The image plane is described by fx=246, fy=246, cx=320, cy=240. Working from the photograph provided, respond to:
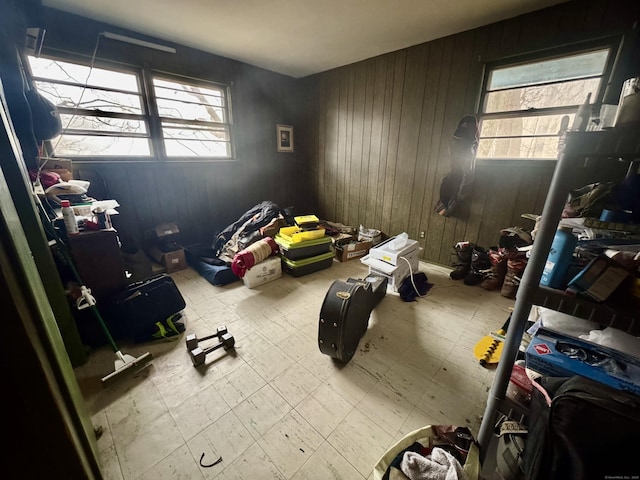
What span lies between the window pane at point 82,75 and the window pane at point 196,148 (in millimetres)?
640

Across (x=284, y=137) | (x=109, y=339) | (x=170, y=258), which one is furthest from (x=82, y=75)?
(x=109, y=339)

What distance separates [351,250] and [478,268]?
1.44 m

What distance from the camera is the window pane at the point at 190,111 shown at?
→ 2.99m

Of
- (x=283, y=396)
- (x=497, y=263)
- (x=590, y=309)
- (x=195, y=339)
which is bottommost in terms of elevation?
(x=283, y=396)

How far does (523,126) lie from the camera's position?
2422 mm

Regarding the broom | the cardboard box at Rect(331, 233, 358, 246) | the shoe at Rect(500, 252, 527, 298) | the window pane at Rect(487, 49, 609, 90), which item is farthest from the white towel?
the window pane at Rect(487, 49, 609, 90)

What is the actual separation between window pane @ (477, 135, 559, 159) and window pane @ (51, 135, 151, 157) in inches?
152

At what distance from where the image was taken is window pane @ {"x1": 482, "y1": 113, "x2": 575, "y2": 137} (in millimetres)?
2270

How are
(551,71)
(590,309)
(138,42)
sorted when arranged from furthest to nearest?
(138,42) < (551,71) < (590,309)

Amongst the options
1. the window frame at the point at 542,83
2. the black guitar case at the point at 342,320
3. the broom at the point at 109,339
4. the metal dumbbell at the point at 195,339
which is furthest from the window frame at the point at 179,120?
the window frame at the point at 542,83

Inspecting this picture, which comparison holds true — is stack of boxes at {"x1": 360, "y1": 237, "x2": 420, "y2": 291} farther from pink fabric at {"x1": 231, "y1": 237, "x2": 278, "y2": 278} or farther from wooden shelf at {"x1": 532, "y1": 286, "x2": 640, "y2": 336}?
wooden shelf at {"x1": 532, "y1": 286, "x2": 640, "y2": 336}

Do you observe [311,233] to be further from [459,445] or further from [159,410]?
[459,445]

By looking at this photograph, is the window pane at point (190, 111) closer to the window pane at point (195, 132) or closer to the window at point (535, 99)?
the window pane at point (195, 132)

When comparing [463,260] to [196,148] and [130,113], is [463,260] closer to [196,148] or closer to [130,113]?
[196,148]
